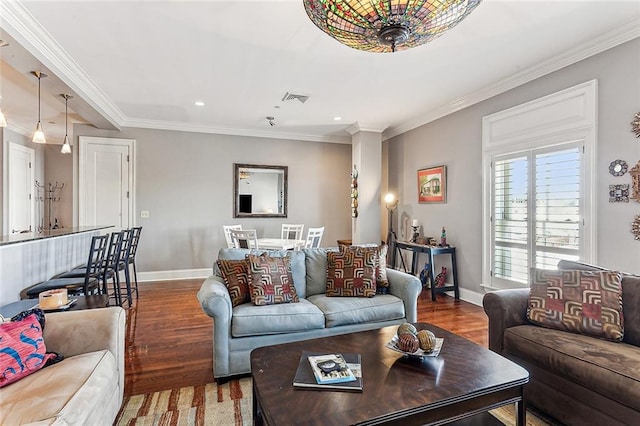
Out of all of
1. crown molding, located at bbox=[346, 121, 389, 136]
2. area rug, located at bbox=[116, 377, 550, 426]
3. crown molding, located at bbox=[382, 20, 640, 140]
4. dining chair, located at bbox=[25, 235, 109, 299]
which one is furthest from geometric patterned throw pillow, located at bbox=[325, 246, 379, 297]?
crown molding, located at bbox=[346, 121, 389, 136]

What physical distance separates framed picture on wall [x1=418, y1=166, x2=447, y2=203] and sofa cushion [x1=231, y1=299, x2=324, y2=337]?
3163 mm

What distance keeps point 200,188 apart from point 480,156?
4.55m

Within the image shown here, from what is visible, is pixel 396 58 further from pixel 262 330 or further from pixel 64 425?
pixel 64 425

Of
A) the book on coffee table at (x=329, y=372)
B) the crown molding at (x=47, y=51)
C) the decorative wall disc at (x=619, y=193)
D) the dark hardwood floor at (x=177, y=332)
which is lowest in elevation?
the dark hardwood floor at (x=177, y=332)

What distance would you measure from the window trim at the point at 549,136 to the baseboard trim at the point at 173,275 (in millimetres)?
4558

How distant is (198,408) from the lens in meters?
2.00

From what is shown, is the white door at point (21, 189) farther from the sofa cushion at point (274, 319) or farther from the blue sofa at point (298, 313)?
the sofa cushion at point (274, 319)

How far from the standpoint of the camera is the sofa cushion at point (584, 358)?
1.49 metres

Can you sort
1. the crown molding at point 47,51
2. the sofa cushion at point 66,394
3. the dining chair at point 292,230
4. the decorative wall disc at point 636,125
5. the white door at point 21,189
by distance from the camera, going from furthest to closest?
the white door at point 21,189
the dining chair at point 292,230
the decorative wall disc at point 636,125
the crown molding at point 47,51
the sofa cushion at point 66,394

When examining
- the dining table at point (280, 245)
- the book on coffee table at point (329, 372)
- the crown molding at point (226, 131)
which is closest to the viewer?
the book on coffee table at point (329, 372)

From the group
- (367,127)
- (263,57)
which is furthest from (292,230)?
(263,57)

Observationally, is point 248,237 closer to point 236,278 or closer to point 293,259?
point 293,259

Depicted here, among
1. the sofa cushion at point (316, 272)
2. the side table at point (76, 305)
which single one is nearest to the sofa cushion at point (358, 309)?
the sofa cushion at point (316, 272)

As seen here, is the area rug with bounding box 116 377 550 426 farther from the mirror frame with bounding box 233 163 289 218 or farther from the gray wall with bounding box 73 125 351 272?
the mirror frame with bounding box 233 163 289 218
